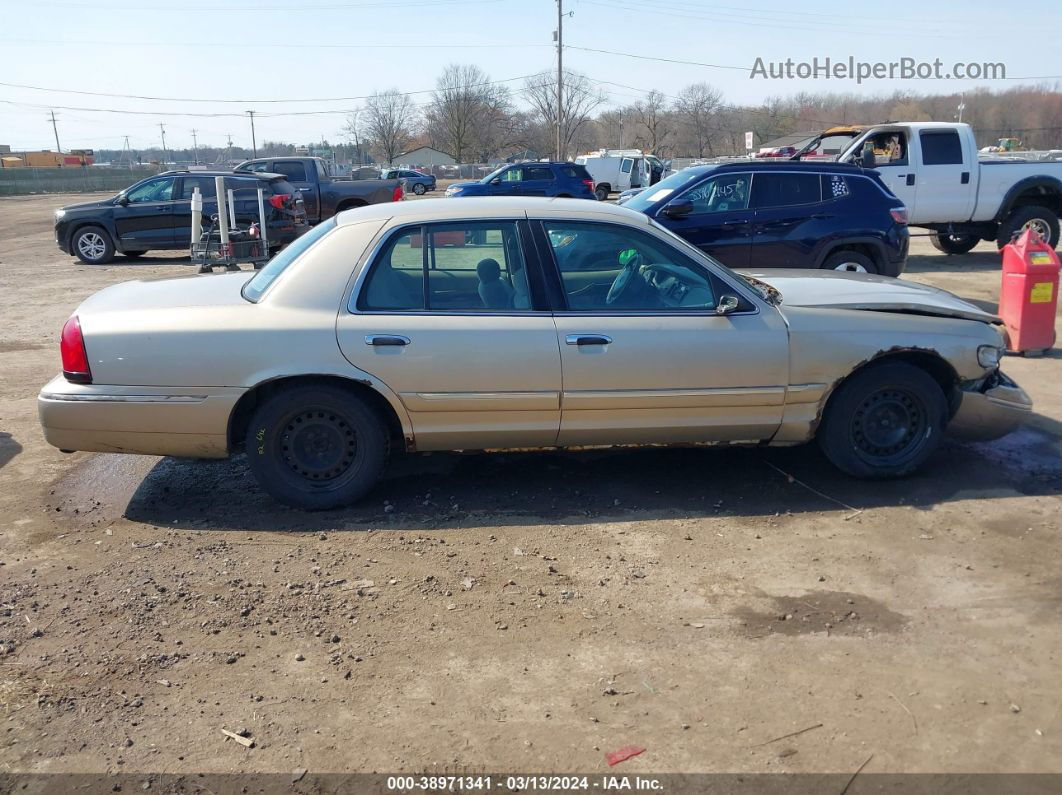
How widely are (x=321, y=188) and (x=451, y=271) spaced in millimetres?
16573

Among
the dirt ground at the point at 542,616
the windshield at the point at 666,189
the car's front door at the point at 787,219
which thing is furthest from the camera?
the windshield at the point at 666,189

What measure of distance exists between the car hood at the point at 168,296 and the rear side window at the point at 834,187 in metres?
6.72

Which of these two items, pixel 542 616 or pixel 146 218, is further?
pixel 146 218

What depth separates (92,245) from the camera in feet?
56.9

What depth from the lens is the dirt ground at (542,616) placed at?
3.08 m

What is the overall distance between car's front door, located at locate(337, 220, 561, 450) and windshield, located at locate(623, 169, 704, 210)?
5.57 m

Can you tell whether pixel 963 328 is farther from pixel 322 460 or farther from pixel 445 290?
pixel 322 460

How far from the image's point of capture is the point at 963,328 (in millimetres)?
5234

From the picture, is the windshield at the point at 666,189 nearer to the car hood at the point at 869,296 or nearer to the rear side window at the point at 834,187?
the rear side window at the point at 834,187

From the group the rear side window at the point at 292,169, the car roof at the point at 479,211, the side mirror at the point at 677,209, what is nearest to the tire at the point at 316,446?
the car roof at the point at 479,211

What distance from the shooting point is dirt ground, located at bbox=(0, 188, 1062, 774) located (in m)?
3.08

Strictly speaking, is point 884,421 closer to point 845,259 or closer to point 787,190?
point 845,259

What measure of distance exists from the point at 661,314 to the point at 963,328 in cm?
177

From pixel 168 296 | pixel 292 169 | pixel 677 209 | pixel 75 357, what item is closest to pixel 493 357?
pixel 168 296
